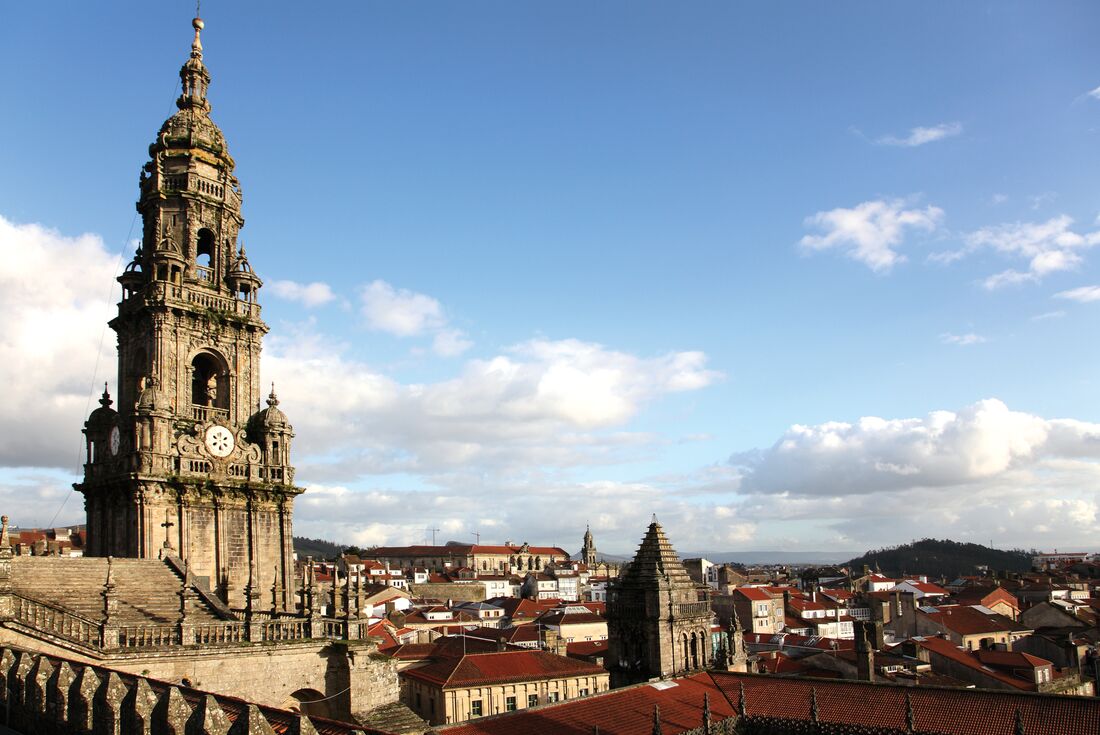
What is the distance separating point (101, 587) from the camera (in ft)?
86.8

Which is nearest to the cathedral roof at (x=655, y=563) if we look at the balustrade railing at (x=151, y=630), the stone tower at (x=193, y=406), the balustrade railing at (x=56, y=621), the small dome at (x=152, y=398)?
the stone tower at (x=193, y=406)

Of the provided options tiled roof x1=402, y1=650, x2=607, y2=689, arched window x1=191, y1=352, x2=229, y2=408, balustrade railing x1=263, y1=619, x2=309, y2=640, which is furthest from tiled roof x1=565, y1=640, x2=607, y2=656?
balustrade railing x1=263, y1=619, x2=309, y2=640

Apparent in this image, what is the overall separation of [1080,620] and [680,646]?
63.5m

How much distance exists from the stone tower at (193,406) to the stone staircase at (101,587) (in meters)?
3.30

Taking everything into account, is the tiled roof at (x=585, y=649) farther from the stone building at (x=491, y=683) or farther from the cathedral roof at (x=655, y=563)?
the cathedral roof at (x=655, y=563)

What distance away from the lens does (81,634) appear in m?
21.4

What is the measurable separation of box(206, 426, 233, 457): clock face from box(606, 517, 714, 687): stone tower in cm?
1905

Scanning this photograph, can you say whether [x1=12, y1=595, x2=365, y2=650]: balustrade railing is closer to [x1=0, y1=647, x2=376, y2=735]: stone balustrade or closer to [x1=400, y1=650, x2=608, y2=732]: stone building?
[x1=0, y1=647, x2=376, y2=735]: stone balustrade

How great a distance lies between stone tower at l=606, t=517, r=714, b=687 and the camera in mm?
39156

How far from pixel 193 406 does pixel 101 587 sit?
12402 mm

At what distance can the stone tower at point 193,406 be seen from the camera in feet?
114

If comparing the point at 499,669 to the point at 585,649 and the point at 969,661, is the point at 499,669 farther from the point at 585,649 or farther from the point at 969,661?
the point at 969,661

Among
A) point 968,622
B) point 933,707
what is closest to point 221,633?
point 933,707

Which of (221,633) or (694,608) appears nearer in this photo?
(221,633)
